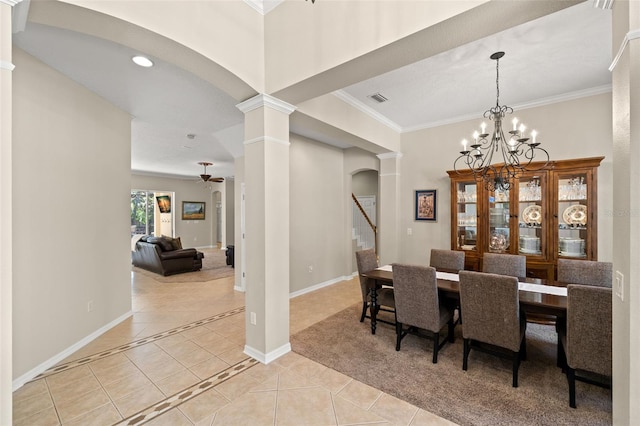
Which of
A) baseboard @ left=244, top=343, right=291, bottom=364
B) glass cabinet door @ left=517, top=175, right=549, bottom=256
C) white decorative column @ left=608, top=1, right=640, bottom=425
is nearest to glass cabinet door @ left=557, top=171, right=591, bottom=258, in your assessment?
glass cabinet door @ left=517, top=175, right=549, bottom=256

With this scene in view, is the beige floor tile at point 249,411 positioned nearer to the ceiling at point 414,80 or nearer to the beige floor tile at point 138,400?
the beige floor tile at point 138,400

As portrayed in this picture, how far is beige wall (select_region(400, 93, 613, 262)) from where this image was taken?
11.6 ft

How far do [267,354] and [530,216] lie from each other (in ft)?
12.6

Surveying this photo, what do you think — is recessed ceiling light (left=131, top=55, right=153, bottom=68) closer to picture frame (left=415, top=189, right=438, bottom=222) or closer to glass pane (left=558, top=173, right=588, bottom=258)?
picture frame (left=415, top=189, right=438, bottom=222)

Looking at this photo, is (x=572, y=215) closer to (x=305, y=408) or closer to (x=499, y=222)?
(x=499, y=222)

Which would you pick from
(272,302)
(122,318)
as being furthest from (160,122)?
(272,302)

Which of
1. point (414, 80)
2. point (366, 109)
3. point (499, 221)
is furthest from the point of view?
point (366, 109)

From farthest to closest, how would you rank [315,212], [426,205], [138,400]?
[315,212] → [426,205] → [138,400]

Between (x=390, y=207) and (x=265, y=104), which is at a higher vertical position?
(x=265, y=104)

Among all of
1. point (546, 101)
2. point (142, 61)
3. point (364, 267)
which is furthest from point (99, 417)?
point (546, 101)

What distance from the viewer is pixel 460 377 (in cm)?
246

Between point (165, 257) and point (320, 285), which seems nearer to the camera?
point (320, 285)

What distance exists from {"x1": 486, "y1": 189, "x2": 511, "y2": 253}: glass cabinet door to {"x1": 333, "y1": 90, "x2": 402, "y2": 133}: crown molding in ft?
6.41

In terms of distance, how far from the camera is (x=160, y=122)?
4.33 m
